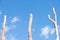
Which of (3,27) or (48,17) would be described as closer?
(3,27)

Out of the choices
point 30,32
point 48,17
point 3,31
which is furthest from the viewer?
point 48,17

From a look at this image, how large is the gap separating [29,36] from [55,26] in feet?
14.4

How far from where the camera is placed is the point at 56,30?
1477cm

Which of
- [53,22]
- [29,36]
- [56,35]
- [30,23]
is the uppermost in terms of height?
[53,22]

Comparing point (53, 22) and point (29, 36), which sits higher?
point (53, 22)

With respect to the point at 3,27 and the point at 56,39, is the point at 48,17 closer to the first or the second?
the point at 56,39

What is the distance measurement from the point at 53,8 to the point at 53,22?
148 cm

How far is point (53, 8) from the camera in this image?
15.7 metres

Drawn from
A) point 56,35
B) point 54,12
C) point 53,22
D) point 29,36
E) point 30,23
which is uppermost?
point 54,12

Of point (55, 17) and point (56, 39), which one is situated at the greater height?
point (55, 17)

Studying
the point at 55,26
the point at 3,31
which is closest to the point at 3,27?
the point at 3,31

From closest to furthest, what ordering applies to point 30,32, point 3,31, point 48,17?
point 30,32, point 3,31, point 48,17

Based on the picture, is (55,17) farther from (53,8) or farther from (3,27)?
(3,27)

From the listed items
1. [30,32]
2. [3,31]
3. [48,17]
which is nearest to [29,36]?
[30,32]
